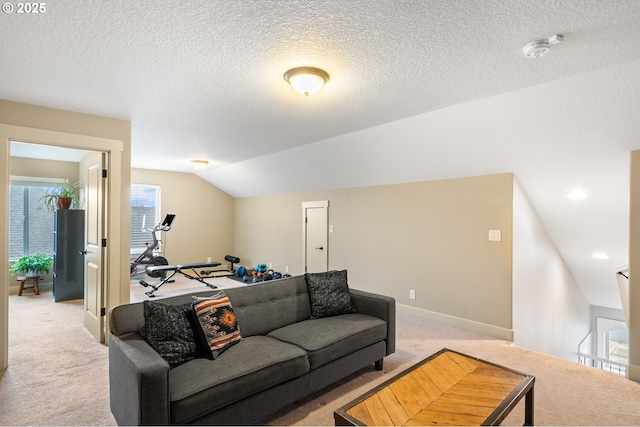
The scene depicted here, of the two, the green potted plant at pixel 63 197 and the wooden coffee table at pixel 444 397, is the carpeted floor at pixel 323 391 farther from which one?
the green potted plant at pixel 63 197

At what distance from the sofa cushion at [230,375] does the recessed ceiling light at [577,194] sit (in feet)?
11.7

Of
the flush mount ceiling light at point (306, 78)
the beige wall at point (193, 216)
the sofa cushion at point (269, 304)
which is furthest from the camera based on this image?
the beige wall at point (193, 216)

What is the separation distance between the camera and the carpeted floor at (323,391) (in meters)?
2.31

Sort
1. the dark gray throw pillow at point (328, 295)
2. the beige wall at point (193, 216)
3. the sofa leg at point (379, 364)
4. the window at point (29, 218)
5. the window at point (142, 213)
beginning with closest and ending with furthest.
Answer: the sofa leg at point (379, 364), the dark gray throw pillow at point (328, 295), the window at point (29, 218), the window at point (142, 213), the beige wall at point (193, 216)

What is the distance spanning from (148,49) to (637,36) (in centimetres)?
306

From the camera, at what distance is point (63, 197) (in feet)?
18.5

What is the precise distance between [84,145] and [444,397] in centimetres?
395

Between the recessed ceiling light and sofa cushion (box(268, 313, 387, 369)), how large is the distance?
2736mm

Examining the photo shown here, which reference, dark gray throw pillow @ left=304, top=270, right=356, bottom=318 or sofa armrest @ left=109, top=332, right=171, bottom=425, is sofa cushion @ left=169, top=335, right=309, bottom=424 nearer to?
sofa armrest @ left=109, top=332, right=171, bottom=425

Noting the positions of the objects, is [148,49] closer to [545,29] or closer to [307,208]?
[545,29]

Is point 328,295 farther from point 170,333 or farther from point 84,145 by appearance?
point 84,145

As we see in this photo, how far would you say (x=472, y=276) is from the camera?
420cm

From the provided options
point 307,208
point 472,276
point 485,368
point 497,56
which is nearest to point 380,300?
point 485,368

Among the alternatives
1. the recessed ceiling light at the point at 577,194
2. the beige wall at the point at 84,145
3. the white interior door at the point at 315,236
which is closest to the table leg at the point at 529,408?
the recessed ceiling light at the point at 577,194
